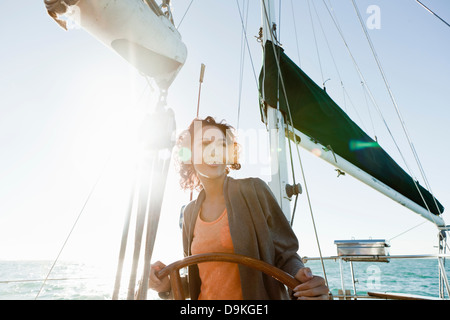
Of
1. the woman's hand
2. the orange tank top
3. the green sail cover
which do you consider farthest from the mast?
the woman's hand

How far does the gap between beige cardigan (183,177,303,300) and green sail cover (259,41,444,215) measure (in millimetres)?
1258

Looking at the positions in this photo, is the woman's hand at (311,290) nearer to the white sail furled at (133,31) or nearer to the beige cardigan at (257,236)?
the beige cardigan at (257,236)

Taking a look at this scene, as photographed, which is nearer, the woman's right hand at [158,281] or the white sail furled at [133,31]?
the white sail furled at [133,31]

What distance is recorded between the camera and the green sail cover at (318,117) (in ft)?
7.50

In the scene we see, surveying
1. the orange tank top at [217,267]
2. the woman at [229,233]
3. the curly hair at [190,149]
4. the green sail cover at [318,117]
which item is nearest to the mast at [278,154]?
the green sail cover at [318,117]

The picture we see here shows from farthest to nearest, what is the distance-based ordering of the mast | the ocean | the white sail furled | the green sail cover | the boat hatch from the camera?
the ocean → the boat hatch → the green sail cover → the mast → the white sail furled

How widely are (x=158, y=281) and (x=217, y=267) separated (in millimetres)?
275

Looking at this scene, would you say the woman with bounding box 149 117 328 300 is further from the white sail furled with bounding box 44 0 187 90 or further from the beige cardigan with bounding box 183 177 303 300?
the white sail furled with bounding box 44 0 187 90

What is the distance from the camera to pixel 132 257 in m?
0.51

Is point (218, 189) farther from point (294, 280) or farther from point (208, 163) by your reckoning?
point (294, 280)

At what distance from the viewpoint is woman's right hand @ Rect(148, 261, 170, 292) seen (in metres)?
0.99

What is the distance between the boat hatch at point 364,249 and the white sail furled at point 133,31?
11.7 ft
